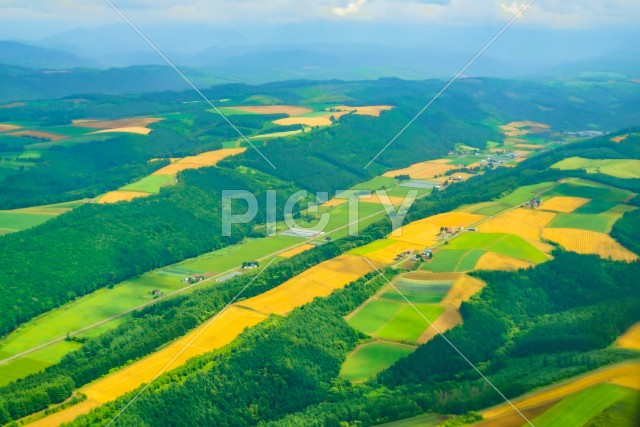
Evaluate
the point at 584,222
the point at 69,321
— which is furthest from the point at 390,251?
the point at 69,321

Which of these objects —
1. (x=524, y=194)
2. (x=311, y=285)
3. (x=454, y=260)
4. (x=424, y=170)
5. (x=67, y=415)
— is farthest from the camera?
(x=424, y=170)

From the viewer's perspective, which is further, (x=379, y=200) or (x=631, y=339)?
(x=379, y=200)

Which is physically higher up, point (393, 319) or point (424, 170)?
point (424, 170)

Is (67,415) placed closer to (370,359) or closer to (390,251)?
(370,359)

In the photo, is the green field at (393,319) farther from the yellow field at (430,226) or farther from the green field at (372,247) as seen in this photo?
the yellow field at (430,226)

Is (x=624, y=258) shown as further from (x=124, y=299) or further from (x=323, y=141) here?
(x=323, y=141)

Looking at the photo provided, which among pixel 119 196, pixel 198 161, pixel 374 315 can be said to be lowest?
pixel 374 315

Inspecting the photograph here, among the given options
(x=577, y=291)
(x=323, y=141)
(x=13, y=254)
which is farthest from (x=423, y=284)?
(x=323, y=141)
